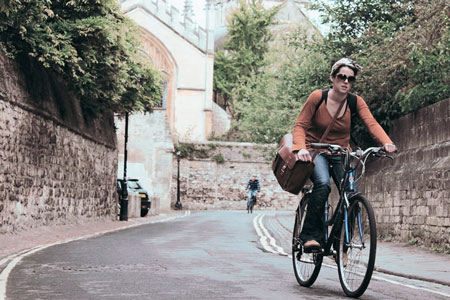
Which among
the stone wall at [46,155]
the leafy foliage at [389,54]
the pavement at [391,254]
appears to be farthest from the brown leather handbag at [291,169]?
the stone wall at [46,155]

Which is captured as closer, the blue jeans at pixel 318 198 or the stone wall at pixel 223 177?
the blue jeans at pixel 318 198

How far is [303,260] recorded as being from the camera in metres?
7.55

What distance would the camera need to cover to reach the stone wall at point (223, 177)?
50.0 metres

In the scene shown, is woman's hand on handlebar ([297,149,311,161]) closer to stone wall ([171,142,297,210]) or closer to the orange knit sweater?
the orange knit sweater

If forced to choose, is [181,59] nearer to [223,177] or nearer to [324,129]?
[223,177]

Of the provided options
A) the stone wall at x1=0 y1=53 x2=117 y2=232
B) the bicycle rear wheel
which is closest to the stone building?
the stone wall at x1=0 y1=53 x2=117 y2=232

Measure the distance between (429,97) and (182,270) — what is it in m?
8.17

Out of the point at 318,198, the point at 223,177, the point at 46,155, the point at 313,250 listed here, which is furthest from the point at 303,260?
the point at 223,177

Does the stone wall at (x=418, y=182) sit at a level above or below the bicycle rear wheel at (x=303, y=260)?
above

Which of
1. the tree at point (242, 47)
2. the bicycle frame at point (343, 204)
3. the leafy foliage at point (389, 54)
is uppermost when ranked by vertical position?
the tree at point (242, 47)

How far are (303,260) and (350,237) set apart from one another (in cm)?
98

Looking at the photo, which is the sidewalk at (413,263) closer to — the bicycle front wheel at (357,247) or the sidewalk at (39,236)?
the bicycle front wheel at (357,247)

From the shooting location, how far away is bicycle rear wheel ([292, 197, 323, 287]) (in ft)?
23.8

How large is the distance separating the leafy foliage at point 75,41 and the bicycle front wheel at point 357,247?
864cm
